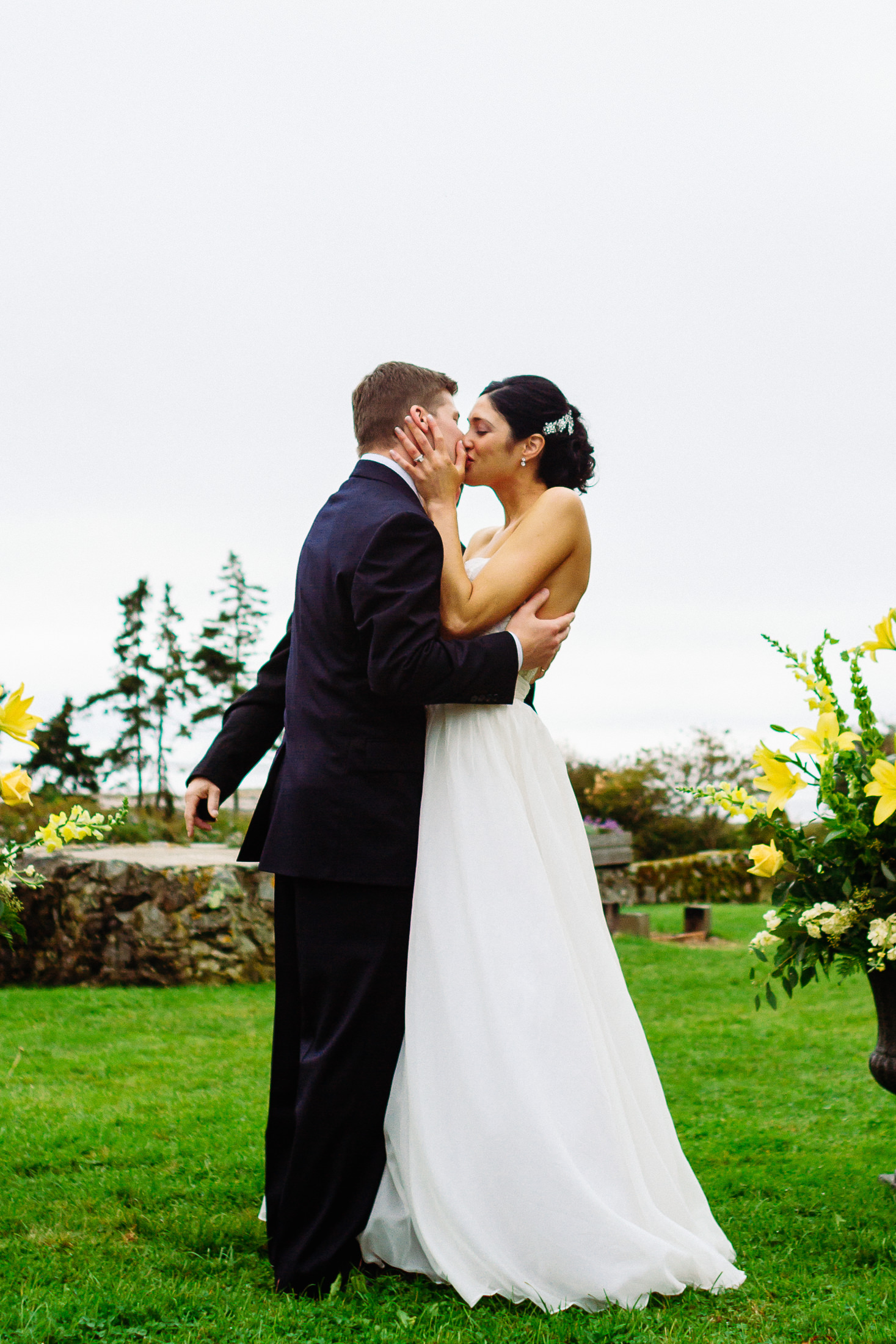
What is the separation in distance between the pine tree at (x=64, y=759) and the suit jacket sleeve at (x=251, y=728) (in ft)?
63.2

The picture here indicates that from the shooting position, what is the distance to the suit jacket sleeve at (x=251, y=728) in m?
3.54

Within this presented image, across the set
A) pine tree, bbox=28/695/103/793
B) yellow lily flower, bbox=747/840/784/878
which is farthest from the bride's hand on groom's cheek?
pine tree, bbox=28/695/103/793

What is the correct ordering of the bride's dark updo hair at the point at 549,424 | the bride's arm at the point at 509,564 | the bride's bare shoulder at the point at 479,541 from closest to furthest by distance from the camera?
the bride's arm at the point at 509,564 → the bride's dark updo hair at the point at 549,424 → the bride's bare shoulder at the point at 479,541

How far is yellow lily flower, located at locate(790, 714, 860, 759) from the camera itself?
325 centimetres

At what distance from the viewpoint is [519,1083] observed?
2898mm

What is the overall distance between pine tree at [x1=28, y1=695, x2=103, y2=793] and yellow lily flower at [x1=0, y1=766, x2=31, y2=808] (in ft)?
64.1

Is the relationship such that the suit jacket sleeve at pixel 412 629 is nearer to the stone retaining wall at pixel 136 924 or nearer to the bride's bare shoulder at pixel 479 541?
the bride's bare shoulder at pixel 479 541

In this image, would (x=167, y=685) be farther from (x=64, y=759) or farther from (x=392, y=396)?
(x=392, y=396)

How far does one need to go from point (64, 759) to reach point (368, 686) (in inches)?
813

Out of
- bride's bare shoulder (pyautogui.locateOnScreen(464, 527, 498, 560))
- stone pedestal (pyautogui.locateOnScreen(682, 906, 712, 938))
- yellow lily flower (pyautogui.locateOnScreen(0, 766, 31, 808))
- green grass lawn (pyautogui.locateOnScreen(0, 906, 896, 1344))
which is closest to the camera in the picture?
green grass lawn (pyautogui.locateOnScreen(0, 906, 896, 1344))

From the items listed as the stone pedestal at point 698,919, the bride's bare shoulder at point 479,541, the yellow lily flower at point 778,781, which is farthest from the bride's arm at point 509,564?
the stone pedestal at point 698,919

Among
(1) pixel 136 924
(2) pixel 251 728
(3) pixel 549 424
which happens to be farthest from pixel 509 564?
(1) pixel 136 924

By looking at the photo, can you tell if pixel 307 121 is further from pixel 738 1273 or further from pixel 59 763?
pixel 59 763

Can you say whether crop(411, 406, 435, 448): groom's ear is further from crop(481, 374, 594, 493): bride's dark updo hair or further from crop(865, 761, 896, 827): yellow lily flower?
crop(865, 761, 896, 827): yellow lily flower
